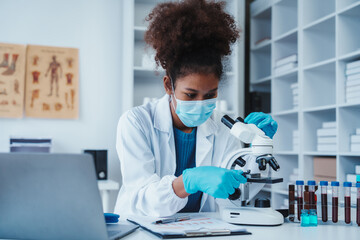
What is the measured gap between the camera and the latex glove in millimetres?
1090

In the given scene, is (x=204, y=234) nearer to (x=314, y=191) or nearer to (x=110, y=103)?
(x=314, y=191)

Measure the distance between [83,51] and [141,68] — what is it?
0.56 metres

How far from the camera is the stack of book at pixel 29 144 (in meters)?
2.83

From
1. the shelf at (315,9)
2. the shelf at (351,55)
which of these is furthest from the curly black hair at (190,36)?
the shelf at (315,9)

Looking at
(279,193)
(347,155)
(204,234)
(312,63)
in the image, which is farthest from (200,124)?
(279,193)

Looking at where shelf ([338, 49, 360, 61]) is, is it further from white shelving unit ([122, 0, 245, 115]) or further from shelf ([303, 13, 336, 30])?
white shelving unit ([122, 0, 245, 115])

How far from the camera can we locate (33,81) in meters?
3.08

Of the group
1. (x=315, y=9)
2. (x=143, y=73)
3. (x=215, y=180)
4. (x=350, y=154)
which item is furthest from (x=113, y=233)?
(x=315, y=9)

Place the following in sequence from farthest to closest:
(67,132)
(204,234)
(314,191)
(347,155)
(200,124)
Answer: (67,132)
(347,155)
(200,124)
(314,191)
(204,234)

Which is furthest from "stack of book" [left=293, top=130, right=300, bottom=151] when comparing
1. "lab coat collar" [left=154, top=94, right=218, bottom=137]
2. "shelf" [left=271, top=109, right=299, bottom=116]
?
"lab coat collar" [left=154, top=94, right=218, bottom=137]

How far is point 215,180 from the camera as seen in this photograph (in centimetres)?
109

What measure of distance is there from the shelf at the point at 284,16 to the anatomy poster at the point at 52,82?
5.56 feet

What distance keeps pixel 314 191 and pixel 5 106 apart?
256 cm

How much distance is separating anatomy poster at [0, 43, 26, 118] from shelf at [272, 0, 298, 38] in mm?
2085
